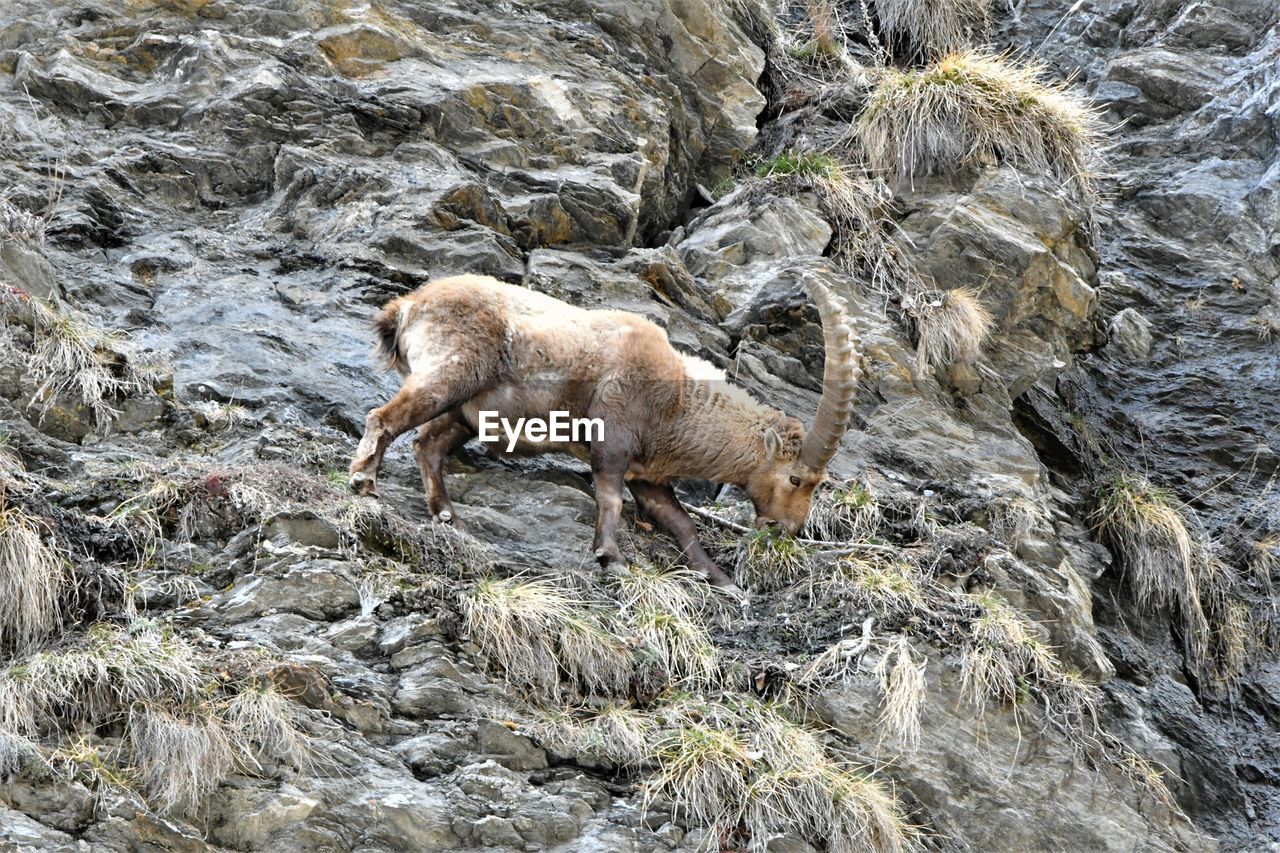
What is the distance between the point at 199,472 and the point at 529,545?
201cm

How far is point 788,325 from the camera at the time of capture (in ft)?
33.7

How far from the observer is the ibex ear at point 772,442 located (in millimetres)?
8852

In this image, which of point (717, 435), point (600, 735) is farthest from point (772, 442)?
point (600, 735)

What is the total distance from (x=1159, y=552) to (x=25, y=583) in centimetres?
756

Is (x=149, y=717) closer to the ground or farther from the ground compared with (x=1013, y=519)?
closer to the ground

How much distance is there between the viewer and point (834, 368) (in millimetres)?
8492

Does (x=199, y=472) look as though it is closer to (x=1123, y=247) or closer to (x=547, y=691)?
(x=547, y=691)

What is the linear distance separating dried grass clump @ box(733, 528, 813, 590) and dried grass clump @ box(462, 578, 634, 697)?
156 centimetres

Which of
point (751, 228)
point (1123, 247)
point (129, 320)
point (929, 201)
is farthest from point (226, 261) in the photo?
point (1123, 247)

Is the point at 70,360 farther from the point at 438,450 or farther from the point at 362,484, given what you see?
the point at 438,450

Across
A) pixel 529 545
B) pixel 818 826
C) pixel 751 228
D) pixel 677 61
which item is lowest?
pixel 818 826

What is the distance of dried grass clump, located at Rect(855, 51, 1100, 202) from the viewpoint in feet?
37.6

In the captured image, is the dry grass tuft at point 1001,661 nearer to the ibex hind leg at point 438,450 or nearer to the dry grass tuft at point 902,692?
the dry grass tuft at point 902,692

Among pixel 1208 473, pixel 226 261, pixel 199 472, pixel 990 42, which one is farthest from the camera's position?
pixel 990 42
